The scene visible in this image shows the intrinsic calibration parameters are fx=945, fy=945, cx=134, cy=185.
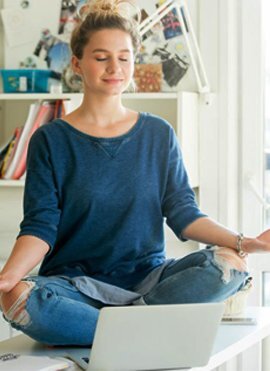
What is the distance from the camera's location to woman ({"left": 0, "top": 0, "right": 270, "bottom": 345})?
200 centimetres

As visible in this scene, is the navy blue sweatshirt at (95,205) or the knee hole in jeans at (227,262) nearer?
the knee hole in jeans at (227,262)

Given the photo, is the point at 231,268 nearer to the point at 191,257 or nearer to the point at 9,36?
the point at 191,257

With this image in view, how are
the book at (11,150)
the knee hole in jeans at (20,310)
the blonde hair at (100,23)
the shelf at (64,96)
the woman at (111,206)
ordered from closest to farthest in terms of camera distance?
the knee hole in jeans at (20,310) → the woman at (111,206) → the blonde hair at (100,23) → the shelf at (64,96) → the book at (11,150)

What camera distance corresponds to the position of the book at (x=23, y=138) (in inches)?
119

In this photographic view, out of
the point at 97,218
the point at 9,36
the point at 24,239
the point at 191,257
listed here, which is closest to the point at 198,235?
the point at 191,257

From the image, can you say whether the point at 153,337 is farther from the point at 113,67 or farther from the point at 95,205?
the point at 113,67

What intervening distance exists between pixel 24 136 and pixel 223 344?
1278 mm

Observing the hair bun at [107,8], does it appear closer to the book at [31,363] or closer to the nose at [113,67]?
the nose at [113,67]

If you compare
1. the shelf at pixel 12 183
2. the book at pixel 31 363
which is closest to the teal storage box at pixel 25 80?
the shelf at pixel 12 183

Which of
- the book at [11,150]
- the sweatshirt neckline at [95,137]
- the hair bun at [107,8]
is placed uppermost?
the hair bun at [107,8]

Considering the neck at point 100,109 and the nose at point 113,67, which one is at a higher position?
the nose at point 113,67

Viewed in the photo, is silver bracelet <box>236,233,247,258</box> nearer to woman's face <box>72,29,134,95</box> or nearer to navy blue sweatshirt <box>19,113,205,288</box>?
navy blue sweatshirt <box>19,113,205,288</box>

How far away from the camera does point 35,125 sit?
9.91ft

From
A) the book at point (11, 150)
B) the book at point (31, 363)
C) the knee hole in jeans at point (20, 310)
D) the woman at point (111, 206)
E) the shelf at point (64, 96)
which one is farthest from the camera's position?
the book at point (11, 150)
